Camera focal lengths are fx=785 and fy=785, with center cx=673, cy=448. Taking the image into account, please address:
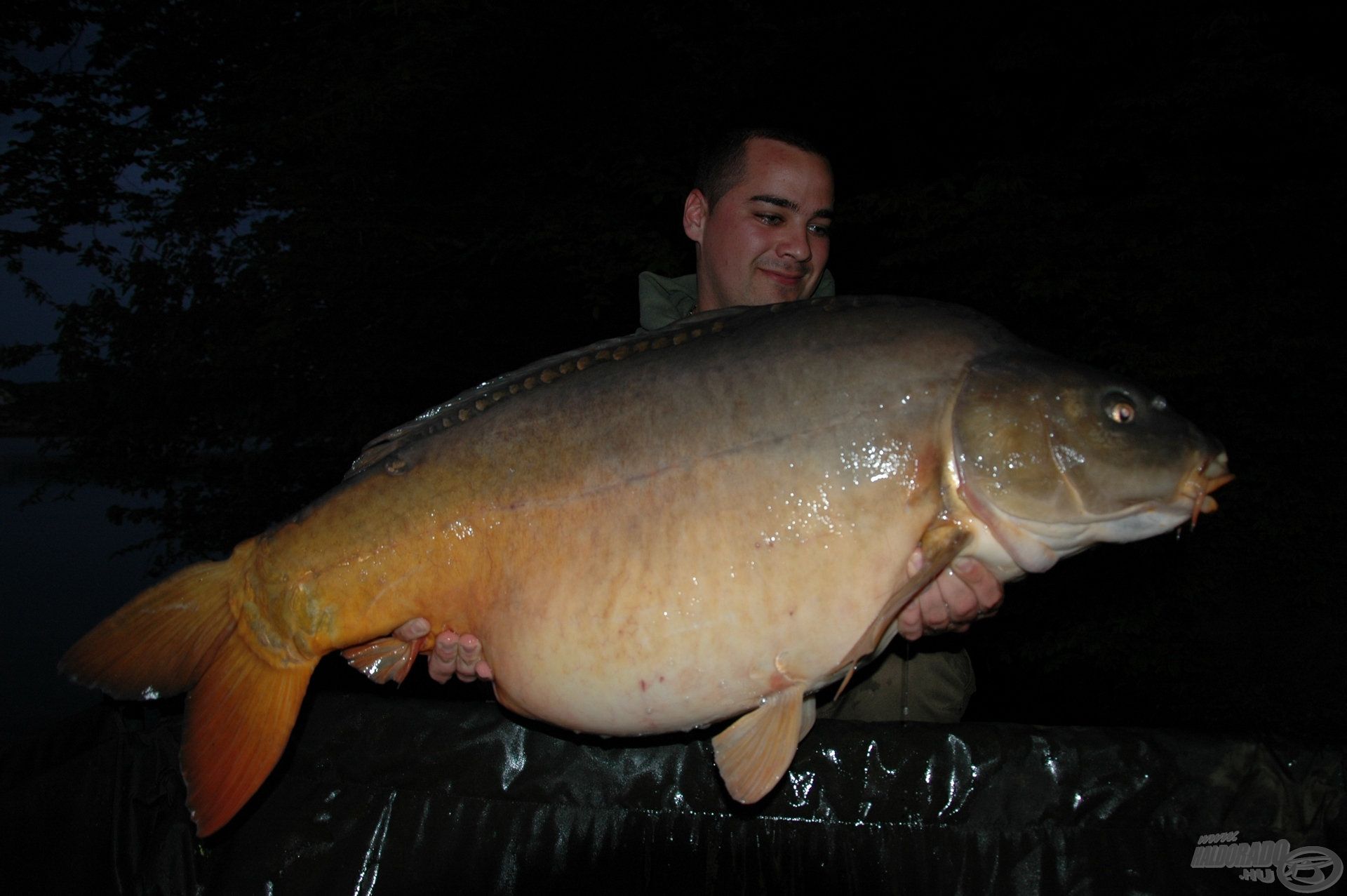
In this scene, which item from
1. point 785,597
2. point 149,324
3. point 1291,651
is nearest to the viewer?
point 785,597

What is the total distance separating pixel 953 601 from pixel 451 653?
2.96ft

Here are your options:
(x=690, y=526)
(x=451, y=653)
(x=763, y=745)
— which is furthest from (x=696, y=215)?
(x=763, y=745)

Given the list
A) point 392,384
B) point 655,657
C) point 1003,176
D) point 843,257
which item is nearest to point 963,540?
point 655,657

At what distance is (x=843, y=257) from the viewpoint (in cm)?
374

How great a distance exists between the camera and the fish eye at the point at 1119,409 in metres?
1.22

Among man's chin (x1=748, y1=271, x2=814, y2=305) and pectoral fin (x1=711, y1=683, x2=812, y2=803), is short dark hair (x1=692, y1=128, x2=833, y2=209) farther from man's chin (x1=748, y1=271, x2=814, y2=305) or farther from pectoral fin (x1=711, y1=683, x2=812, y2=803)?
pectoral fin (x1=711, y1=683, x2=812, y2=803)

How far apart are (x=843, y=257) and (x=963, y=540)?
108 inches

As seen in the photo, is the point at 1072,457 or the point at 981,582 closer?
the point at 1072,457

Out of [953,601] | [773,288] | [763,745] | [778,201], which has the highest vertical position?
[778,201]

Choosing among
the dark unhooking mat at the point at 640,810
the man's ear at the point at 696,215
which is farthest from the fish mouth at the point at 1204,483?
the man's ear at the point at 696,215

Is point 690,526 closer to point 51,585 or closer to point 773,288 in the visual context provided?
point 773,288

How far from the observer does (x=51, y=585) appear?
12398 mm

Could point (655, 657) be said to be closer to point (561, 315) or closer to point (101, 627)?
point (101, 627)

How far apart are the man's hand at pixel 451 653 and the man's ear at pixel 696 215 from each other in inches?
55.6
